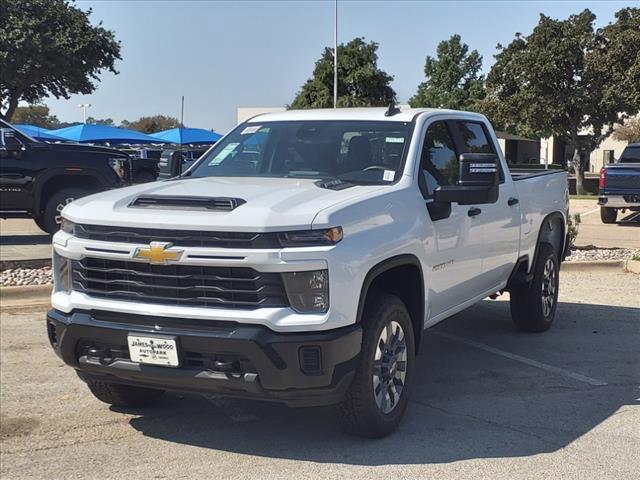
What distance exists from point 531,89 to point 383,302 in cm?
2742

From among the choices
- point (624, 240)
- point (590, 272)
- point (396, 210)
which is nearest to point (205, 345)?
point (396, 210)

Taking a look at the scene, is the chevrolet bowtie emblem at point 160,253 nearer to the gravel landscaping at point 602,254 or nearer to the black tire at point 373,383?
the black tire at point 373,383

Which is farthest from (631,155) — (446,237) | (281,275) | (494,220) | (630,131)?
(630,131)

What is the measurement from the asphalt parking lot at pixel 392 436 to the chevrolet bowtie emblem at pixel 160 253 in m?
1.15

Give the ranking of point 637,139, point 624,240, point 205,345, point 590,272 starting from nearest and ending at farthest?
point 205,345
point 590,272
point 624,240
point 637,139

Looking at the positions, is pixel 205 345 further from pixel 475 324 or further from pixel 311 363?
pixel 475 324

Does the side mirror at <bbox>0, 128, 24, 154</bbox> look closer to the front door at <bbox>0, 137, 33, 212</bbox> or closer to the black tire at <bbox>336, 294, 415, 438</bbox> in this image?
the front door at <bbox>0, 137, 33, 212</bbox>

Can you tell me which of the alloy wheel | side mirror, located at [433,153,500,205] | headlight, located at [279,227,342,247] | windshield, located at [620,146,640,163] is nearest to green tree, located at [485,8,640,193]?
windshield, located at [620,146,640,163]

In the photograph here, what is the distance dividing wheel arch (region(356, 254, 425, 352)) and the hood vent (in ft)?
3.06

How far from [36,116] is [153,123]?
13672 mm

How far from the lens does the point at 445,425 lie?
4832mm

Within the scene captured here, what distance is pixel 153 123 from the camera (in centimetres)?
9112

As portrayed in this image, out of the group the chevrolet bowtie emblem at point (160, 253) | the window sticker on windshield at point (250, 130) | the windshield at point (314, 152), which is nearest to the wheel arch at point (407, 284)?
the windshield at point (314, 152)

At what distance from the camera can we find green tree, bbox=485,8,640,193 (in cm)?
2800
